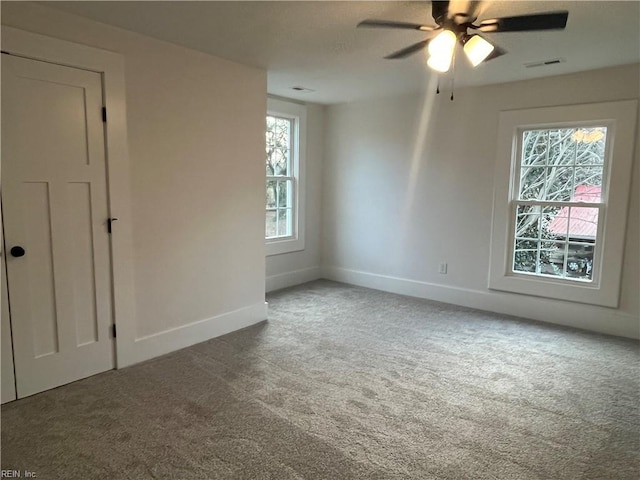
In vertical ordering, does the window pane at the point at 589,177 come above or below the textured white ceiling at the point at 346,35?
below

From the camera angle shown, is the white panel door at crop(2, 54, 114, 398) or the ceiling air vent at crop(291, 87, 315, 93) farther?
the ceiling air vent at crop(291, 87, 315, 93)

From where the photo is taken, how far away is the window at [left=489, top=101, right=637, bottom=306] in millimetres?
3812

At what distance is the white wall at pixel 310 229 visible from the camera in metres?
5.44

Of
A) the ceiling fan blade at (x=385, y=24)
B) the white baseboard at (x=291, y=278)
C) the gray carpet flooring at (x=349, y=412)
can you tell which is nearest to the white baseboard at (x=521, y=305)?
the gray carpet flooring at (x=349, y=412)

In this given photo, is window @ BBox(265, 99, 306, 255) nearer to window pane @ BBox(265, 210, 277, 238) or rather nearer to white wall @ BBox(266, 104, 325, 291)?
window pane @ BBox(265, 210, 277, 238)

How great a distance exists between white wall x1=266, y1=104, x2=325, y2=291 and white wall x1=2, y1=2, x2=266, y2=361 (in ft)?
4.39

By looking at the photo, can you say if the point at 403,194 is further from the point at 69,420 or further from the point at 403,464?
the point at 69,420

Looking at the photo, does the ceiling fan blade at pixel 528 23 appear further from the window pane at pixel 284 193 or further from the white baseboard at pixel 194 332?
the window pane at pixel 284 193

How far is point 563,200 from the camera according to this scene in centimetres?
416

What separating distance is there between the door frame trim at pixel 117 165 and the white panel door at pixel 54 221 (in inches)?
1.9

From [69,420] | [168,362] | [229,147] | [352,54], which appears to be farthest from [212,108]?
[69,420]

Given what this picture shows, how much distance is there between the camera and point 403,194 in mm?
5145

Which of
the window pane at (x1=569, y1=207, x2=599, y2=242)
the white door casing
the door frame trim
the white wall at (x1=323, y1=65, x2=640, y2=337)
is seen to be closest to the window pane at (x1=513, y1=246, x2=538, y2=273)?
the white wall at (x1=323, y1=65, x2=640, y2=337)

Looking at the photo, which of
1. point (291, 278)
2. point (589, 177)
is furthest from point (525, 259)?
point (291, 278)
